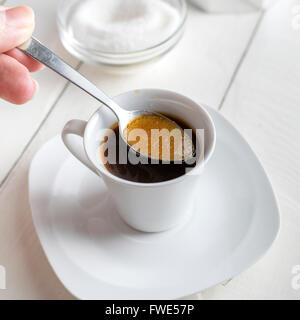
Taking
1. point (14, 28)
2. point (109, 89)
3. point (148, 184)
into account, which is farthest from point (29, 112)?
point (148, 184)

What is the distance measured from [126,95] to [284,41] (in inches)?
15.2

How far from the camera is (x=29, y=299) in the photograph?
25.1 inches

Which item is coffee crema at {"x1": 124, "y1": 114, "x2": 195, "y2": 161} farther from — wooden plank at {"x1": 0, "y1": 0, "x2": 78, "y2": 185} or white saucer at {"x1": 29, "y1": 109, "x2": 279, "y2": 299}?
wooden plank at {"x1": 0, "y1": 0, "x2": 78, "y2": 185}

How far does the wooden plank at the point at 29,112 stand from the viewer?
78cm

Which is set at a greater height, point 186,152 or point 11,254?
point 186,152

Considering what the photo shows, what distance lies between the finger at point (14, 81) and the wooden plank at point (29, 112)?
134mm

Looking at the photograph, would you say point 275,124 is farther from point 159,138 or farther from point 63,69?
point 63,69

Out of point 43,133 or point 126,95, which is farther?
point 43,133

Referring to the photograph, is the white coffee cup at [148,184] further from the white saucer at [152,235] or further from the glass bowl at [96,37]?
the glass bowl at [96,37]

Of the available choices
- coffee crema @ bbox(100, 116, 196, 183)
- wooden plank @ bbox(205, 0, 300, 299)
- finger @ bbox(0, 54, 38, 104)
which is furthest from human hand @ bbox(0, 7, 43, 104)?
wooden plank @ bbox(205, 0, 300, 299)

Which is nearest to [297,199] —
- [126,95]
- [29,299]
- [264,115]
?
[264,115]
